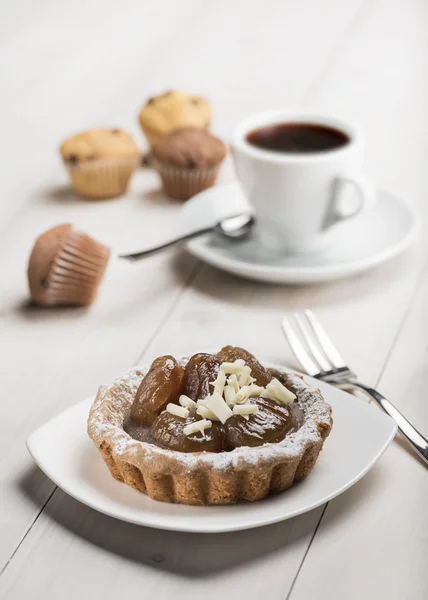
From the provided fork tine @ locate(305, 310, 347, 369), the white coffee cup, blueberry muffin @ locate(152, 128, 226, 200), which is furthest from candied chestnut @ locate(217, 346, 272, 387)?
blueberry muffin @ locate(152, 128, 226, 200)

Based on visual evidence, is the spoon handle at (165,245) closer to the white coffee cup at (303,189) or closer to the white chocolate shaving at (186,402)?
the white coffee cup at (303,189)

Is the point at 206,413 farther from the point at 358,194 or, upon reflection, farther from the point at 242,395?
the point at 358,194

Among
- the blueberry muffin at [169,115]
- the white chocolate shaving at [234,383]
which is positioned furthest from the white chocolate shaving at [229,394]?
the blueberry muffin at [169,115]

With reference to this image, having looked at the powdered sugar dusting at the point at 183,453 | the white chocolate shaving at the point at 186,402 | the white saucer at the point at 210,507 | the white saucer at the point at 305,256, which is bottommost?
the white saucer at the point at 305,256

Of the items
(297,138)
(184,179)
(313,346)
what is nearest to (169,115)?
(184,179)

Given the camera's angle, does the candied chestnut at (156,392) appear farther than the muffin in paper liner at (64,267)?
No

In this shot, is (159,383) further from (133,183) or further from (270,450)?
(133,183)
